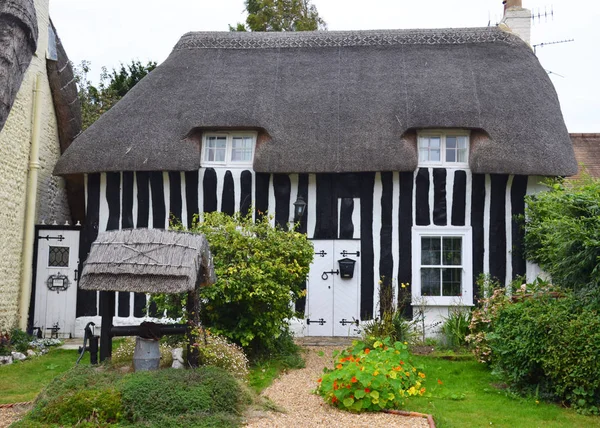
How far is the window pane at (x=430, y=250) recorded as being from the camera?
11203 millimetres

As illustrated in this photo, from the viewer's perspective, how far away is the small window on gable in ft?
37.0

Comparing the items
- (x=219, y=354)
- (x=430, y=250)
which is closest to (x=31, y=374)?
(x=219, y=354)

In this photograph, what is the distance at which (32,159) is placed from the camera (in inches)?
434

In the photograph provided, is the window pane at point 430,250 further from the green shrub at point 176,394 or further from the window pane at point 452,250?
the green shrub at point 176,394

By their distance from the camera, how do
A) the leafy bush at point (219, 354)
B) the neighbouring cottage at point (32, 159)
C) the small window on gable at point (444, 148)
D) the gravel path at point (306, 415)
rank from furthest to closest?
the small window on gable at point (444, 148)
the neighbouring cottage at point (32, 159)
the leafy bush at point (219, 354)
the gravel path at point (306, 415)

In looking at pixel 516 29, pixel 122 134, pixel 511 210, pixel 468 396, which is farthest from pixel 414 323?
pixel 516 29

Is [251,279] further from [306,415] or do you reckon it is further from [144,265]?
[306,415]

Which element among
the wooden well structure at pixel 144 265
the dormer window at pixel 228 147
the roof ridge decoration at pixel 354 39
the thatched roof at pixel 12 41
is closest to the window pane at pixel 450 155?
the roof ridge decoration at pixel 354 39

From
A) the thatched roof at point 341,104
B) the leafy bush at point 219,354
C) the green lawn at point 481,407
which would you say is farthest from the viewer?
the thatched roof at point 341,104

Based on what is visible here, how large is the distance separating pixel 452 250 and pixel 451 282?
574 millimetres

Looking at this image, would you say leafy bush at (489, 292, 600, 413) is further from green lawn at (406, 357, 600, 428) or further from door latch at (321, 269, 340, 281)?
door latch at (321, 269, 340, 281)

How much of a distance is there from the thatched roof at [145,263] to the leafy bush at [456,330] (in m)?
5.11

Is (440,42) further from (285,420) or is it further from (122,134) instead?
(285,420)

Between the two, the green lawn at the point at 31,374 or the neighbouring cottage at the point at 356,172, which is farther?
the neighbouring cottage at the point at 356,172
